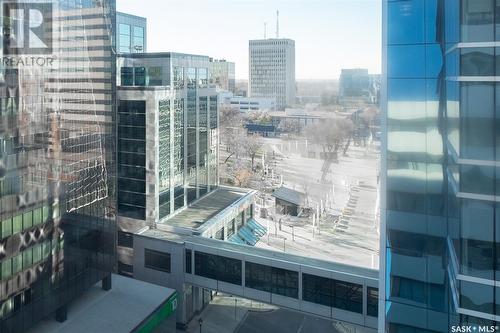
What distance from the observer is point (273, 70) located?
1889 cm

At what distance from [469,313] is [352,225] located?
8.03m

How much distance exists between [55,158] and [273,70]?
13.9 metres

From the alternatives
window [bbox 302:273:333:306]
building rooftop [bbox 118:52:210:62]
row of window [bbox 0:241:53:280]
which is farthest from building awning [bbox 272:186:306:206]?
row of window [bbox 0:241:53:280]

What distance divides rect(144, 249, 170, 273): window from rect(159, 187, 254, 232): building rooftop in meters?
0.68

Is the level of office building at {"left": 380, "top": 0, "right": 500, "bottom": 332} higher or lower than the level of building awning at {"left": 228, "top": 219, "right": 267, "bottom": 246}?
higher

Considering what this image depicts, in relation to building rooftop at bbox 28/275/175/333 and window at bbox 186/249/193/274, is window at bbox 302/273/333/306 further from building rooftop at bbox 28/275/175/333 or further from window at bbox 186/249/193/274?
building rooftop at bbox 28/275/175/333

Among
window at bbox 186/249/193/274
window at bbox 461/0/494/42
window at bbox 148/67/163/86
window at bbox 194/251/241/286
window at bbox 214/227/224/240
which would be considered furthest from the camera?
window at bbox 214/227/224/240

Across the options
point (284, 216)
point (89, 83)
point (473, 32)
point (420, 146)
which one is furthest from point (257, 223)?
point (473, 32)

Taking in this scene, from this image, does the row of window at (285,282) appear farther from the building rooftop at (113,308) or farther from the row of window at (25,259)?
the row of window at (25,259)

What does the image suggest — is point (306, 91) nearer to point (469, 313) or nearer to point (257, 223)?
point (257, 223)

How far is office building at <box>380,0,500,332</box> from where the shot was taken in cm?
354

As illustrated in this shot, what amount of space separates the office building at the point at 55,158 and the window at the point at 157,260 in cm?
116

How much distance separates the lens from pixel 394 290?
429cm

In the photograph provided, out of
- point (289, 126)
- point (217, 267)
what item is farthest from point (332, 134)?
point (217, 267)
